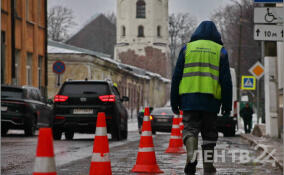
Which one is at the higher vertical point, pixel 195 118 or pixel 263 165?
pixel 195 118

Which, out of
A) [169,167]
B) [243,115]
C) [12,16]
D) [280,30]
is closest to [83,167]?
[169,167]

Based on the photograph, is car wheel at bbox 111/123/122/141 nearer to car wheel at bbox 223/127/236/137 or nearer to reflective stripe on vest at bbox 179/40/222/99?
car wheel at bbox 223/127/236/137

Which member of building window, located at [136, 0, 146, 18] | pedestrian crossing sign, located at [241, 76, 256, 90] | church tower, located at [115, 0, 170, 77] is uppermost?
building window, located at [136, 0, 146, 18]

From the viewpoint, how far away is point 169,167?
33.2 feet

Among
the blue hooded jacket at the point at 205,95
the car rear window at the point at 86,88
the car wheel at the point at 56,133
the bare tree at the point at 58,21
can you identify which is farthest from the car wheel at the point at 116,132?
the bare tree at the point at 58,21

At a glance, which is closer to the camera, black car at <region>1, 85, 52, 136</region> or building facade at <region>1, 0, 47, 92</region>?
black car at <region>1, 85, 52, 136</region>

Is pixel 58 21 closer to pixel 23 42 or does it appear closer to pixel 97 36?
pixel 97 36

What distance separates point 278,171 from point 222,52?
2.39 m

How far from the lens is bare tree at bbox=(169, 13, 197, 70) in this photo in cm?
9519

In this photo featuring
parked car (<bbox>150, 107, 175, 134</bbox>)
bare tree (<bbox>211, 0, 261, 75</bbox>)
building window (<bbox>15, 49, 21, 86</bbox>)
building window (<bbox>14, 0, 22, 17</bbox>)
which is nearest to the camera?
parked car (<bbox>150, 107, 175, 134</bbox>)

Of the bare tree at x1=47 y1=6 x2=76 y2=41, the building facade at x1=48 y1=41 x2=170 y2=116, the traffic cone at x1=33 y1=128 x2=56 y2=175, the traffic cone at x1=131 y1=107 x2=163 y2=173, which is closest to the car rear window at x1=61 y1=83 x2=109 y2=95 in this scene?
the building facade at x1=48 y1=41 x2=170 y2=116

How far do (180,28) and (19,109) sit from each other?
251 feet

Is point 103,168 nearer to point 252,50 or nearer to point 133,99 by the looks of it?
point 252,50

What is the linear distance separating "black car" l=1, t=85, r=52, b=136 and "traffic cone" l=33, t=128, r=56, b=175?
15.8 m
